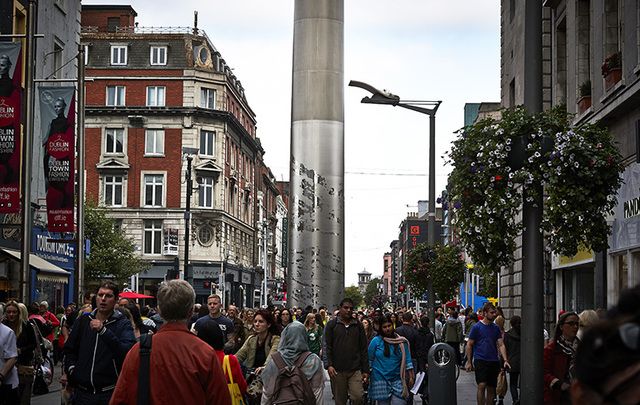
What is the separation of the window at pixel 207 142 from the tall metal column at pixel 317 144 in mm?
57321

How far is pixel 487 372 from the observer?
1773 centimetres

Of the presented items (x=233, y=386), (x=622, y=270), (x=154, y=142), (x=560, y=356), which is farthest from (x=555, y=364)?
(x=154, y=142)

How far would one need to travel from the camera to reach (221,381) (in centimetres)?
594

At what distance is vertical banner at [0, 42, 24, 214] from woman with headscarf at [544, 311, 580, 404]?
1714 cm

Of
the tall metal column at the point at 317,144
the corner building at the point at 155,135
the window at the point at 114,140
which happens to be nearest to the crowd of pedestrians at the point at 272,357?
the tall metal column at the point at 317,144

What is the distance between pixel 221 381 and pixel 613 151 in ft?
27.4

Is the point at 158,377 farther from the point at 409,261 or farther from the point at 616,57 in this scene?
the point at 409,261

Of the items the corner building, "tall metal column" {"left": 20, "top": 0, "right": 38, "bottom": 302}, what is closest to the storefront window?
"tall metal column" {"left": 20, "top": 0, "right": 38, "bottom": 302}

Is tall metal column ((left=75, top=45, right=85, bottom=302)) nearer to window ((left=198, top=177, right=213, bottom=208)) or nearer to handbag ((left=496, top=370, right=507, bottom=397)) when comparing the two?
handbag ((left=496, top=370, right=507, bottom=397))

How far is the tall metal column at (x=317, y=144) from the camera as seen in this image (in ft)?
61.4

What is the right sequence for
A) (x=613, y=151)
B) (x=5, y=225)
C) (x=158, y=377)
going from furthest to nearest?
(x=5, y=225) < (x=613, y=151) < (x=158, y=377)

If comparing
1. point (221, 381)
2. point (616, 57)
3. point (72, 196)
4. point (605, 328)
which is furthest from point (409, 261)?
point (605, 328)

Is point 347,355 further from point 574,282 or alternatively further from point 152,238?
point 152,238

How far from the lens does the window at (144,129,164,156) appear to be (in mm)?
75688
